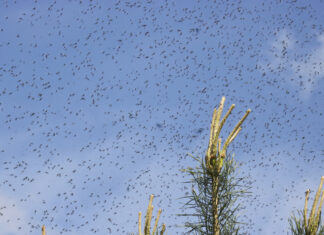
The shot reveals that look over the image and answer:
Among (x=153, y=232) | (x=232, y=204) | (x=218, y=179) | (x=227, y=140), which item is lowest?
(x=153, y=232)

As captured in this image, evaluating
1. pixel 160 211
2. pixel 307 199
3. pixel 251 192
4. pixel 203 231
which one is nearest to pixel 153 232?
pixel 160 211

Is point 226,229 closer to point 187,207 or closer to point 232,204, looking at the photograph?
point 232,204

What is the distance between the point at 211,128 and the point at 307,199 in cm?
111

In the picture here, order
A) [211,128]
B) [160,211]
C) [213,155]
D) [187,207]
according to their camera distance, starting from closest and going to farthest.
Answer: [160,211], [211,128], [213,155], [187,207]

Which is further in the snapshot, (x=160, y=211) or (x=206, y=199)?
(x=206, y=199)

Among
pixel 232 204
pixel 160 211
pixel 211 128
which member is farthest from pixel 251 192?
pixel 160 211

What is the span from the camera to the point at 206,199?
2.93 meters

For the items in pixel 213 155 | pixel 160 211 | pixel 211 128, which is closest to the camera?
pixel 160 211

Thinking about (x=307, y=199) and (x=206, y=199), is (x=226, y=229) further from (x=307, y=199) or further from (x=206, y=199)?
(x=307, y=199)

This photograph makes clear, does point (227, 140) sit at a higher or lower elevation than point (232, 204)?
higher

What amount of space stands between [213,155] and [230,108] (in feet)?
1.78

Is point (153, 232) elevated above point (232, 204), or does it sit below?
below

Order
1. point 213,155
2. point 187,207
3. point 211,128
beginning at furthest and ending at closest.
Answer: point 187,207 → point 213,155 → point 211,128

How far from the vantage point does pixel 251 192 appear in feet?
9.64
